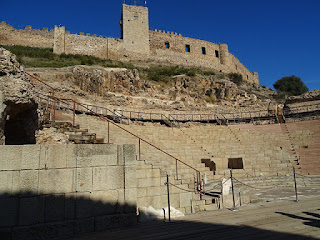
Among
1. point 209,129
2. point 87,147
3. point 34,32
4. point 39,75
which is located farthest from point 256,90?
point 87,147

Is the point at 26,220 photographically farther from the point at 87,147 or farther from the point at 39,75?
the point at 39,75

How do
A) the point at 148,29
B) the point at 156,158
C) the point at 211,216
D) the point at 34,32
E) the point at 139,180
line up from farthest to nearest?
1. the point at 148,29
2. the point at 34,32
3. the point at 156,158
4. the point at 139,180
5. the point at 211,216

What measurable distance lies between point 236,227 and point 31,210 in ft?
A: 12.2

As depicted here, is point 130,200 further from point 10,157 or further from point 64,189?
point 10,157

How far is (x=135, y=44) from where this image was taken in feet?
138

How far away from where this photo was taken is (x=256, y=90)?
4078 centimetres

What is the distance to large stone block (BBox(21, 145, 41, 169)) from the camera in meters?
4.35

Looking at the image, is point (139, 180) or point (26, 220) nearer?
point (26, 220)

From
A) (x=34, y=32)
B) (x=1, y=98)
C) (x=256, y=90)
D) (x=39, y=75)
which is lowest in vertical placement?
(x=1, y=98)

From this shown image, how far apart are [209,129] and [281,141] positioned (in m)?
5.34

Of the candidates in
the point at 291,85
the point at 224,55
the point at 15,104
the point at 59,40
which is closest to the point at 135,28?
the point at 59,40

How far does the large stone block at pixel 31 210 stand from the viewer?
414 cm

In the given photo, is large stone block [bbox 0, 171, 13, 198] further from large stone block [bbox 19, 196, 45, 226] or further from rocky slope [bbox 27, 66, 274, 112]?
rocky slope [bbox 27, 66, 274, 112]

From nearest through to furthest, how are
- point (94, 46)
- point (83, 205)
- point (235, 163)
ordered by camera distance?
point (83, 205)
point (235, 163)
point (94, 46)
